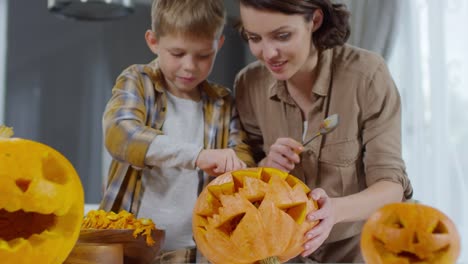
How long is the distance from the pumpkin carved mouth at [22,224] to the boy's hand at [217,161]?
492 millimetres

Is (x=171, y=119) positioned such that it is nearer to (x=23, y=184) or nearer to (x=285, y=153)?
(x=285, y=153)

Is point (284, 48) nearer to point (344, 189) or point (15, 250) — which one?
point (344, 189)

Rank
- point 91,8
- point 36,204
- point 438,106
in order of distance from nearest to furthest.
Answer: point 36,204
point 91,8
point 438,106

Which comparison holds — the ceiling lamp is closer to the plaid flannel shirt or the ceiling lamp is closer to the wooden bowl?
the plaid flannel shirt

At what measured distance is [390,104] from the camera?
141cm

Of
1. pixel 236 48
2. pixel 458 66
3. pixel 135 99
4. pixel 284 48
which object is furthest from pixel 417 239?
pixel 236 48

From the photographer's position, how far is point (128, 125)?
1317 mm

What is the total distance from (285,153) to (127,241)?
17.2 inches

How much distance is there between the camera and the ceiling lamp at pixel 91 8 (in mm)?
2465

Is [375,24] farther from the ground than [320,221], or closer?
farther from the ground

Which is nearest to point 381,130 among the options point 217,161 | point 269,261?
point 217,161

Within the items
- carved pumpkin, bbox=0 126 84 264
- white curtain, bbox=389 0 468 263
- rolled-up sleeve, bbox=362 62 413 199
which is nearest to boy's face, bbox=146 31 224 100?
rolled-up sleeve, bbox=362 62 413 199

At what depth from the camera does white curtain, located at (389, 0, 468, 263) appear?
2.74m

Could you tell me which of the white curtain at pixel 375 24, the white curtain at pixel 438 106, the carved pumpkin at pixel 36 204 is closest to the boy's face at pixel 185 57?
the carved pumpkin at pixel 36 204
